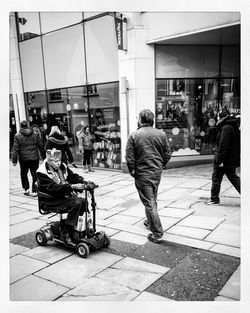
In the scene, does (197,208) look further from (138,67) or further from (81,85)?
(81,85)

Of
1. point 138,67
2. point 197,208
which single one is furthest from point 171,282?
point 138,67

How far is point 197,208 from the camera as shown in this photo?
5.12 m

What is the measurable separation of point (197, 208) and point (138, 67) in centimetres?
438

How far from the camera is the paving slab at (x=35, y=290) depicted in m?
2.81

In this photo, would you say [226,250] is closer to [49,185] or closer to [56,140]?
[49,185]

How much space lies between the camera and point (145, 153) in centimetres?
398

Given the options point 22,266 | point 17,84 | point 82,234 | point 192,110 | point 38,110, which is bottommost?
point 22,266

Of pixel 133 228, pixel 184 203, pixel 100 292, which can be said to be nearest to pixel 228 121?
pixel 184 203

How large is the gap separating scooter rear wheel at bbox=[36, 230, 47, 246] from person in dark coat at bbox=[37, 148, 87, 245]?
28cm

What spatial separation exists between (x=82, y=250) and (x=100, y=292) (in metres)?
0.80

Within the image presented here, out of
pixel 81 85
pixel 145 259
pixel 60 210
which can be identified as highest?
pixel 81 85

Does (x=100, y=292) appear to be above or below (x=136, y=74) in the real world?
below

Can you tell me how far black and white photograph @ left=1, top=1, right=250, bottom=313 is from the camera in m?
2.79

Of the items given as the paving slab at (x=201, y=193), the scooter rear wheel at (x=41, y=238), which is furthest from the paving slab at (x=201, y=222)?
the scooter rear wheel at (x=41, y=238)
